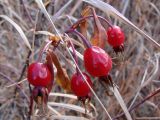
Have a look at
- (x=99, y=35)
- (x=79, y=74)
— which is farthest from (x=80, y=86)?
(x=99, y=35)

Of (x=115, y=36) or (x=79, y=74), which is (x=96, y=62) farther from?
(x=115, y=36)

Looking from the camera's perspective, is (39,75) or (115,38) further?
(115,38)

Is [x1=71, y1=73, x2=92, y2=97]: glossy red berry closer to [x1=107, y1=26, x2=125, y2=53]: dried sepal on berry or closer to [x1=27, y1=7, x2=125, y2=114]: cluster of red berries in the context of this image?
[x1=27, y1=7, x2=125, y2=114]: cluster of red berries

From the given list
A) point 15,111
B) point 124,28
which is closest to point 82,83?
point 15,111

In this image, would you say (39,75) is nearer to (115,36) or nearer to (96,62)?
(96,62)

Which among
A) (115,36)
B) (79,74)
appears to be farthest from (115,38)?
(79,74)

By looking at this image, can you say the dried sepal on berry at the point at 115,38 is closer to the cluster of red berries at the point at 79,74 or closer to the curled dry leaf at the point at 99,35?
the curled dry leaf at the point at 99,35
